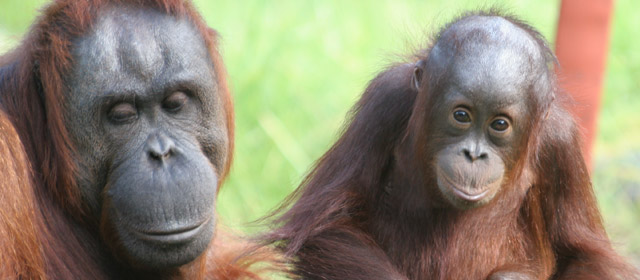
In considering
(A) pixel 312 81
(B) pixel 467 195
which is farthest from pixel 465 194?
(A) pixel 312 81

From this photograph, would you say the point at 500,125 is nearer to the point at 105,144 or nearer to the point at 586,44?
the point at 105,144

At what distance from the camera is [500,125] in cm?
291

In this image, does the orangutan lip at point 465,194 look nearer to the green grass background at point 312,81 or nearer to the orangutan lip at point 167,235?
the orangutan lip at point 167,235

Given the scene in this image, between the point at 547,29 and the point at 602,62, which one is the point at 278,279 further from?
the point at 547,29

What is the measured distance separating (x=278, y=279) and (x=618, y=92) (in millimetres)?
3627

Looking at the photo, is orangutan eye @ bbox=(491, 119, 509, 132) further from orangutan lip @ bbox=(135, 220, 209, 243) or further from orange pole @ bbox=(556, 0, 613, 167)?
orange pole @ bbox=(556, 0, 613, 167)

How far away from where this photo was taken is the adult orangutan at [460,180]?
290 cm

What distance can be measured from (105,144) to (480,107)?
1.19m

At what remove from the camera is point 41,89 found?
2777 millimetres

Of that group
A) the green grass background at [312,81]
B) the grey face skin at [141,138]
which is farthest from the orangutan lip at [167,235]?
the green grass background at [312,81]

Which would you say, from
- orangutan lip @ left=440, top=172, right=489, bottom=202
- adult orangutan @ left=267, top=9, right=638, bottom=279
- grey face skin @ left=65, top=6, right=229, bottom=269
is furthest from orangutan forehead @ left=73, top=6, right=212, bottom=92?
orangutan lip @ left=440, top=172, right=489, bottom=202

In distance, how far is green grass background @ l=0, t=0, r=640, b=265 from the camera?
5.68 metres

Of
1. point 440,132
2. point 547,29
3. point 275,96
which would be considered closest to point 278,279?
point 275,96

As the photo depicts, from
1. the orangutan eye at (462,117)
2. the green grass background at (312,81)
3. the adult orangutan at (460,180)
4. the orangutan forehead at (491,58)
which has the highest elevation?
the orangutan forehead at (491,58)
